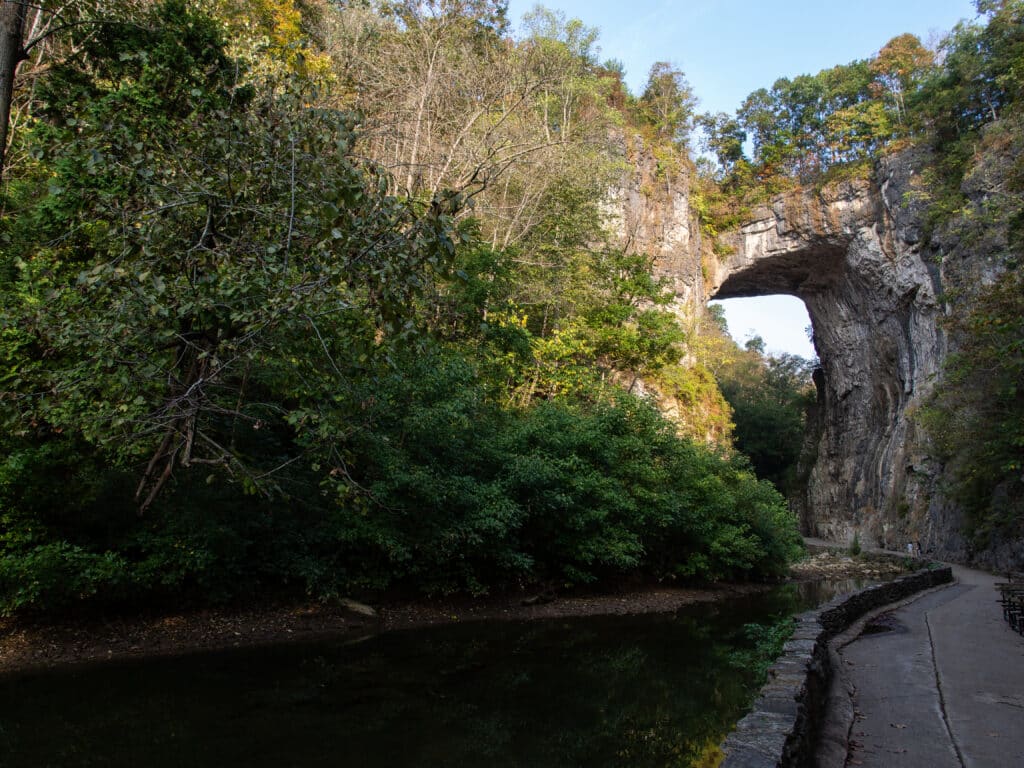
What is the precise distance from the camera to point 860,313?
114 feet

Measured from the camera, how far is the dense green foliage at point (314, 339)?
511cm

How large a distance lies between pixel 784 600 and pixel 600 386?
725cm

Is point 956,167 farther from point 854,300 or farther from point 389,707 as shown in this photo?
point 389,707

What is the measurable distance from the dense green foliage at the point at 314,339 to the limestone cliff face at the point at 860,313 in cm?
1152

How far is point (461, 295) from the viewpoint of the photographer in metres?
15.3

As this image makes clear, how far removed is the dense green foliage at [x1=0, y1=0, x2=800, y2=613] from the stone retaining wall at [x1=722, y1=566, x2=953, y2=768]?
3.28m

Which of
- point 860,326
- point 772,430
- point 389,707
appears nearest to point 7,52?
point 389,707

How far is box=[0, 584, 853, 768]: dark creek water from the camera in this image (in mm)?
4906

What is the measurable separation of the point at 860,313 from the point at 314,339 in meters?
35.3

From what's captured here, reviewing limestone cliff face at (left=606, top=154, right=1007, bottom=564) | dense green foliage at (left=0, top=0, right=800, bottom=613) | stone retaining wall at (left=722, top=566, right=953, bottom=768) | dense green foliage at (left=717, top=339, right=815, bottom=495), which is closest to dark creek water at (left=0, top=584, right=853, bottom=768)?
stone retaining wall at (left=722, top=566, right=953, bottom=768)

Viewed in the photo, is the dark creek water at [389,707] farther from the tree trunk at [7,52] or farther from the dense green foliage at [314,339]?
the tree trunk at [7,52]

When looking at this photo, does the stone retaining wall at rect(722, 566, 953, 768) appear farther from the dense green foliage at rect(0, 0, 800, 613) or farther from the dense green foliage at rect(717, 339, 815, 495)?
the dense green foliage at rect(717, 339, 815, 495)

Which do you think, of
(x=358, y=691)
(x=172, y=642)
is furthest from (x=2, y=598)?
(x=358, y=691)

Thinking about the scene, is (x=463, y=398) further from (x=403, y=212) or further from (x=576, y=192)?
(x=576, y=192)
